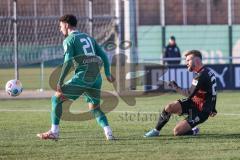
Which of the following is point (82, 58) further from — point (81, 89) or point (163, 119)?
point (163, 119)

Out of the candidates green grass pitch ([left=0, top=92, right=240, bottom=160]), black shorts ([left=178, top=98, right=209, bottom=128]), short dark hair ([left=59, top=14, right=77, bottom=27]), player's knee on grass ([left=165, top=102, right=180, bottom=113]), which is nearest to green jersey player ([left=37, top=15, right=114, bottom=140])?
short dark hair ([left=59, top=14, right=77, bottom=27])

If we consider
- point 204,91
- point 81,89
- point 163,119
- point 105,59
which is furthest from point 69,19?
point 204,91

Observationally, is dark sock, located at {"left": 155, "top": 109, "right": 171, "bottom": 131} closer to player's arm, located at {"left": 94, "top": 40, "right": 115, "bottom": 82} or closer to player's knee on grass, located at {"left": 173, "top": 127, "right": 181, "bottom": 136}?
player's knee on grass, located at {"left": 173, "top": 127, "right": 181, "bottom": 136}

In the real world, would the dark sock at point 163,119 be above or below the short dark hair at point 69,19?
below

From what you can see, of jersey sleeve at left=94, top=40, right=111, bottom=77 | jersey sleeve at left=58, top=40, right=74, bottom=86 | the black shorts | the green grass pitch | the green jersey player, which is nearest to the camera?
the green grass pitch

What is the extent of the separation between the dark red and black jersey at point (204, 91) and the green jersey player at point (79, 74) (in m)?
1.47

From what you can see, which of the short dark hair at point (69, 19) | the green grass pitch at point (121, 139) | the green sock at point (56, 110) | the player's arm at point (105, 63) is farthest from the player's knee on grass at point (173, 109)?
the short dark hair at point (69, 19)

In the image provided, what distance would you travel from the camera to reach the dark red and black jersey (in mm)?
12438

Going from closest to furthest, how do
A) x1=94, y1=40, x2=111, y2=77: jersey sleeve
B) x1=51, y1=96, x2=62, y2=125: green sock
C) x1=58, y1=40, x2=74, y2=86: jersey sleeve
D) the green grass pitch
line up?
the green grass pitch < x1=58, y1=40, x2=74, y2=86: jersey sleeve < x1=51, y1=96, x2=62, y2=125: green sock < x1=94, y1=40, x2=111, y2=77: jersey sleeve

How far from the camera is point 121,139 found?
12125mm

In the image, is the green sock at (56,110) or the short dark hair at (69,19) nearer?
the short dark hair at (69,19)

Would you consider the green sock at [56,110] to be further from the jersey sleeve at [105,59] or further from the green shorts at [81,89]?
the jersey sleeve at [105,59]

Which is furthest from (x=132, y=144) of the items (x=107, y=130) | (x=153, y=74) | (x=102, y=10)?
(x=102, y=10)

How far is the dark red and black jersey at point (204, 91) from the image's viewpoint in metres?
12.4
